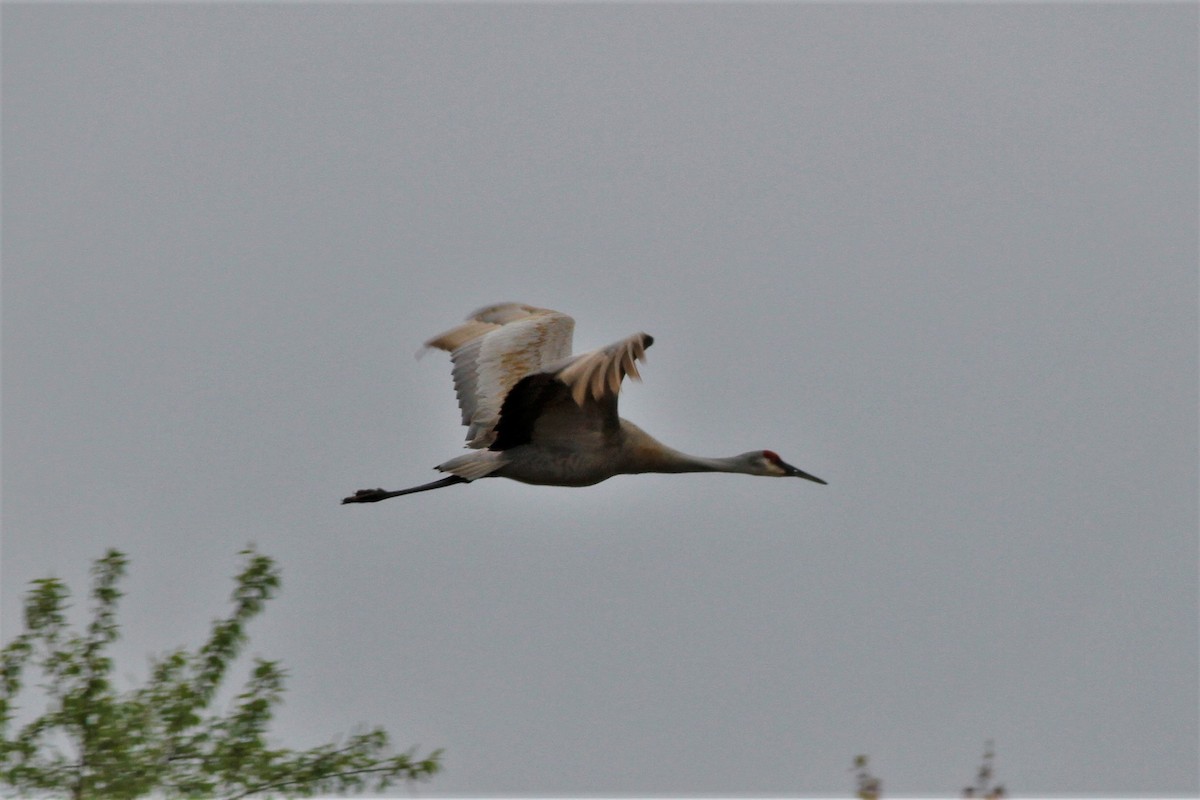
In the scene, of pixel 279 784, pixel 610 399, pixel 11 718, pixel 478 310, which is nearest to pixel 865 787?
pixel 610 399

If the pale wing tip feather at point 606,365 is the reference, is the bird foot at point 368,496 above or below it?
above

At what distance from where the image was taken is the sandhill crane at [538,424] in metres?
10.3

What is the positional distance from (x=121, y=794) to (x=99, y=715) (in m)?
0.60

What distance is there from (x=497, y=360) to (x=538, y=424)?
98 centimetres


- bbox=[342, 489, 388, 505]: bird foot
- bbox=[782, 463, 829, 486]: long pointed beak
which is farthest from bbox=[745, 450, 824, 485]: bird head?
bbox=[342, 489, 388, 505]: bird foot

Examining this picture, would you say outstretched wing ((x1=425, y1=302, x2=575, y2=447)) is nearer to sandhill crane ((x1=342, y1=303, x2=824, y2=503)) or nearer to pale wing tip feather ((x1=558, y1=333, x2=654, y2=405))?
sandhill crane ((x1=342, y1=303, x2=824, y2=503))

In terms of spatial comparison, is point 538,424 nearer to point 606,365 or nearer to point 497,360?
point 497,360

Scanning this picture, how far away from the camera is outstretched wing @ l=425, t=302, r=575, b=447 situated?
11.1m

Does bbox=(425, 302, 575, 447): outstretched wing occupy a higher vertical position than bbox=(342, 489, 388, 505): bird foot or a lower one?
higher

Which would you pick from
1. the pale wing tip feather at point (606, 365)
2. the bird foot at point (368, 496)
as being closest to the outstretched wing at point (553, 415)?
the pale wing tip feather at point (606, 365)

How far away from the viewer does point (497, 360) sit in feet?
37.1

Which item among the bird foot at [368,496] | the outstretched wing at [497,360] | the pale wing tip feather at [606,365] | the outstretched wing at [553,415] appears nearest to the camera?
the pale wing tip feather at [606,365]

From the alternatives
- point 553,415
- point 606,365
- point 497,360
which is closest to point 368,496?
point 497,360

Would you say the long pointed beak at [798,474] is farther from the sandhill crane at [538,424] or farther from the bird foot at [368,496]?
the bird foot at [368,496]
